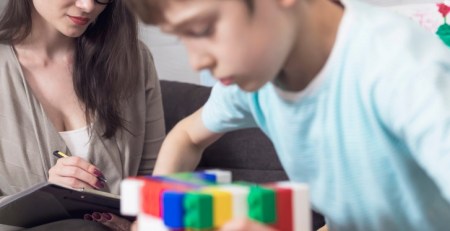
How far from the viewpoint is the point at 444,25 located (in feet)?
4.22

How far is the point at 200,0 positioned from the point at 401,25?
0.21 meters

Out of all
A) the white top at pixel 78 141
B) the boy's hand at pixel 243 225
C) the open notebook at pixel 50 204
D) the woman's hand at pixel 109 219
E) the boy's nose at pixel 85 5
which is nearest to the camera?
the boy's hand at pixel 243 225

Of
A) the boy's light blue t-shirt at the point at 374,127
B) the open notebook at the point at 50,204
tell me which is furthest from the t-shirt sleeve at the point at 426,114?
the open notebook at the point at 50,204

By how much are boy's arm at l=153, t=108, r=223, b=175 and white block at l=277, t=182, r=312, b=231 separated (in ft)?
1.07

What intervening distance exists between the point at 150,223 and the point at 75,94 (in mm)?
870

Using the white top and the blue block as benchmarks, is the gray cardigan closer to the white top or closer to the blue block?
the white top

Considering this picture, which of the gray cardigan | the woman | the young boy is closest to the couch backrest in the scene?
the woman

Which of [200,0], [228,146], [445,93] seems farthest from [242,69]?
[228,146]

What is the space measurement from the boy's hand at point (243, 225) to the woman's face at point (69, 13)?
795 millimetres

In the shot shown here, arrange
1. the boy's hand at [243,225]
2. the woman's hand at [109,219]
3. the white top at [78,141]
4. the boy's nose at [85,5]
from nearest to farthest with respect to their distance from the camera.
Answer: the boy's hand at [243,225], the woman's hand at [109,219], the boy's nose at [85,5], the white top at [78,141]

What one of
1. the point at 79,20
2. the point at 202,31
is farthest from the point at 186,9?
the point at 79,20

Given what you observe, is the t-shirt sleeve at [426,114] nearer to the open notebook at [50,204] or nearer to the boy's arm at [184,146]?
the boy's arm at [184,146]

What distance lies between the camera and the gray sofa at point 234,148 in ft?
4.66

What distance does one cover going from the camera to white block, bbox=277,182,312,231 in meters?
0.54
